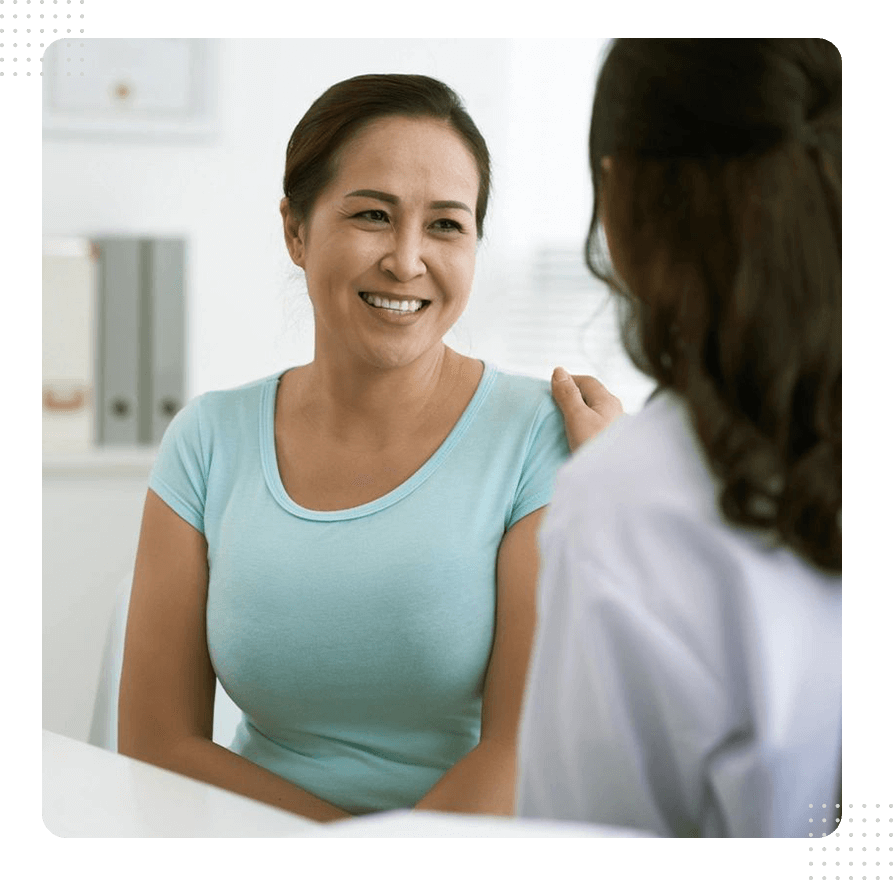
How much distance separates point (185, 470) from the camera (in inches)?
35.6

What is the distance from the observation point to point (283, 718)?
0.86m

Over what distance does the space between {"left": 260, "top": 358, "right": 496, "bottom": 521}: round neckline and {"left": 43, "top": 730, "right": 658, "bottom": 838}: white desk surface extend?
8.8 inches

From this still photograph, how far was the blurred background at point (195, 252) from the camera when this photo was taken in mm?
855

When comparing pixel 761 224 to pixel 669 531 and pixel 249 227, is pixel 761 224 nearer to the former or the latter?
pixel 669 531

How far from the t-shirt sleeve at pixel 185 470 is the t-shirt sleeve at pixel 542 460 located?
258 mm

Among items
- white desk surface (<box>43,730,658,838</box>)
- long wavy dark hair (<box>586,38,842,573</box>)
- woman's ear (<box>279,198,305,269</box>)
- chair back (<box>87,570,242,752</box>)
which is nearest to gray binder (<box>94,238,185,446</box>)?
chair back (<box>87,570,242,752</box>)

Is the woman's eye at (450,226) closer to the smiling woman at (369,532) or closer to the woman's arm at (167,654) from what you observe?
the smiling woman at (369,532)

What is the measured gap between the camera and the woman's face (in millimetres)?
791

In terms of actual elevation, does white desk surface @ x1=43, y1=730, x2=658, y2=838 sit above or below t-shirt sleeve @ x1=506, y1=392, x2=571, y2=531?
below
